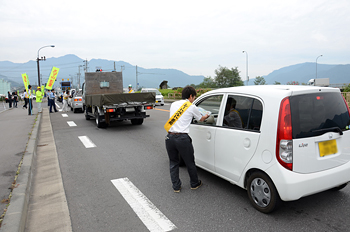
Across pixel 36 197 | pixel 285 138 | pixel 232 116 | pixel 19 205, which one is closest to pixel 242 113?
pixel 232 116

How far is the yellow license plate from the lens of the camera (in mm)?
3391

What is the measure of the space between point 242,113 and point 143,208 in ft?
6.40

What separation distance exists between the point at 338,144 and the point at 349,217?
2.98 ft

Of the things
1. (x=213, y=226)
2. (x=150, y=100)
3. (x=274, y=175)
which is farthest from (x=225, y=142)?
(x=150, y=100)

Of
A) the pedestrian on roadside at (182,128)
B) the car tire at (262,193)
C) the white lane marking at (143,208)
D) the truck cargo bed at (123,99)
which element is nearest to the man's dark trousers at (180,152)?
the pedestrian on roadside at (182,128)

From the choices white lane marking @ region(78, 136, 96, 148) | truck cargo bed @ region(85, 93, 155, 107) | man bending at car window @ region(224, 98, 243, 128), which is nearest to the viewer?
man bending at car window @ region(224, 98, 243, 128)

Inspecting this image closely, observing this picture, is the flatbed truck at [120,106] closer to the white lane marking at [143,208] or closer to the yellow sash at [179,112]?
the white lane marking at [143,208]

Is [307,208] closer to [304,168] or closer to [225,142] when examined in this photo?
[304,168]

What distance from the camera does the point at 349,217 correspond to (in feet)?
11.2

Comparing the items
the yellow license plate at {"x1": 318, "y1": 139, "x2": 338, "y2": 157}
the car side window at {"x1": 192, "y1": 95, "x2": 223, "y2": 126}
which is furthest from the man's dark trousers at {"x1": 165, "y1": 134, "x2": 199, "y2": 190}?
the yellow license plate at {"x1": 318, "y1": 139, "x2": 338, "y2": 157}

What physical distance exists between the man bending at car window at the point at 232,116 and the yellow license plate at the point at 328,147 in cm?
105

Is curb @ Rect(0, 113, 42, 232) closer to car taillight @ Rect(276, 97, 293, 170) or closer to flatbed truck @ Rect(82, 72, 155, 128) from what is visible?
car taillight @ Rect(276, 97, 293, 170)

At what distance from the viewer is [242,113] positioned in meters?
3.88

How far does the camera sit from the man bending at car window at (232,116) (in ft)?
12.9
